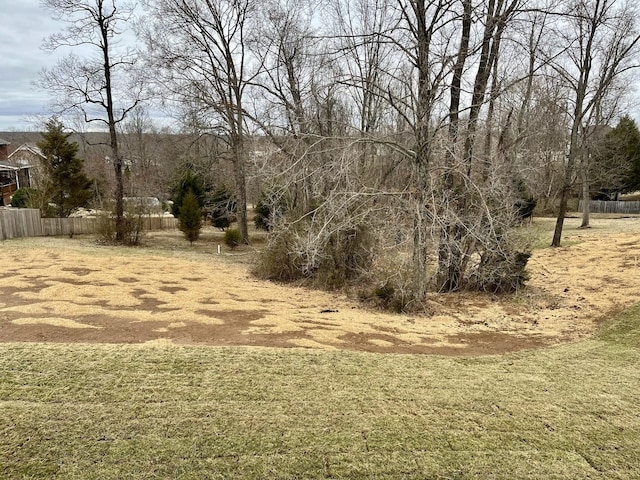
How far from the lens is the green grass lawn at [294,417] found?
8.52 feet

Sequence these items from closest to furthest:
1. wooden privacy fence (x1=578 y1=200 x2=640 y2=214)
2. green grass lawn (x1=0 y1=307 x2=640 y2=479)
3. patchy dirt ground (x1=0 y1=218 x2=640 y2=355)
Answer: green grass lawn (x1=0 y1=307 x2=640 y2=479)
patchy dirt ground (x1=0 y1=218 x2=640 y2=355)
wooden privacy fence (x1=578 y1=200 x2=640 y2=214)

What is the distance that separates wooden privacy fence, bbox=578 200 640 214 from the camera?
102 ft

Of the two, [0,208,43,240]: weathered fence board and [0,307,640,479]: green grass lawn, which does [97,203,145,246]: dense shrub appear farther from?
[0,307,640,479]: green grass lawn

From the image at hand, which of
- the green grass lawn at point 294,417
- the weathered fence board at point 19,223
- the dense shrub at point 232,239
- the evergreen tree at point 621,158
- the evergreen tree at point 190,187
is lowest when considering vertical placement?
the dense shrub at point 232,239

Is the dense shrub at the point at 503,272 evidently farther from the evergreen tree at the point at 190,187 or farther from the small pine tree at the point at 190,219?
the evergreen tree at the point at 190,187

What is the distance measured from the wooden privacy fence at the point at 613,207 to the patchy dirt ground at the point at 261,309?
23.1 meters

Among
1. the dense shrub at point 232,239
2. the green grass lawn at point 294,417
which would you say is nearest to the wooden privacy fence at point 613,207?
the dense shrub at point 232,239

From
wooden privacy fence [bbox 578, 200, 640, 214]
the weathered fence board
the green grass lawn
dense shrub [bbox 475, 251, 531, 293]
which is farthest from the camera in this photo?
wooden privacy fence [bbox 578, 200, 640, 214]

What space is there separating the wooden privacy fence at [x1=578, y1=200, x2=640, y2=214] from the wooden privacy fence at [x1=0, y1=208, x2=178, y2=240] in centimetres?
3520

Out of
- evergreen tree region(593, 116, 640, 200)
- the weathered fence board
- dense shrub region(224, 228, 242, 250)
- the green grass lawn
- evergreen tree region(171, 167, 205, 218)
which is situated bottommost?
dense shrub region(224, 228, 242, 250)

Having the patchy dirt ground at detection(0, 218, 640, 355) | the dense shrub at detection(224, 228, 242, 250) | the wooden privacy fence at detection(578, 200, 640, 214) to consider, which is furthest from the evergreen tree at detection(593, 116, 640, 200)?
the dense shrub at detection(224, 228, 242, 250)

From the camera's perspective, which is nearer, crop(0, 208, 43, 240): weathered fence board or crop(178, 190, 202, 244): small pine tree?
crop(0, 208, 43, 240): weathered fence board

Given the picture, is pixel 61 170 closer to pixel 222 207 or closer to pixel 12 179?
pixel 222 207

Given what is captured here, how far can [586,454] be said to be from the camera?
288cm
